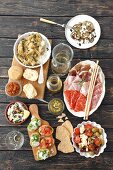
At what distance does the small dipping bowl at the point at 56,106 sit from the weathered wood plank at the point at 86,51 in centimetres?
26

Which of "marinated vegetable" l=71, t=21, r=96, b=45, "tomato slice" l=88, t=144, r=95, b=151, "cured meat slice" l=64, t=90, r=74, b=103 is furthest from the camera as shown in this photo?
"marinated vegetable" l=71, t=21, r=96, b=45

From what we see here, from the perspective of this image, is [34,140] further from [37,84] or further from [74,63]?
[74,63]

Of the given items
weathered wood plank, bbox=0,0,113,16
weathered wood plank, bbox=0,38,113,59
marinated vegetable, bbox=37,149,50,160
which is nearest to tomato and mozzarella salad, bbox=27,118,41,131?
marinated vegetable, bbox=37,149,50,160

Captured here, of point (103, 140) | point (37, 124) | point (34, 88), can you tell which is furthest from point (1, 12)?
point (103, 140)

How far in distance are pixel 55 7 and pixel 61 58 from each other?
30 cm

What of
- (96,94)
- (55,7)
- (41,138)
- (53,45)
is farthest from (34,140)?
(55,7)

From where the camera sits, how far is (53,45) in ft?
7.29

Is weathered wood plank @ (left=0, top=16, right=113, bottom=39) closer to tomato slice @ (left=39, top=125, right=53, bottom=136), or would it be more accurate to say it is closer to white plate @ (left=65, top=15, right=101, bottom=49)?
white plate @ (left=65, top=15, right=101, bottom=49)

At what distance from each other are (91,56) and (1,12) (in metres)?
0.53

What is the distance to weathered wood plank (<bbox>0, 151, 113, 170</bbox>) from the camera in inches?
80.7

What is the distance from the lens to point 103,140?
204cm

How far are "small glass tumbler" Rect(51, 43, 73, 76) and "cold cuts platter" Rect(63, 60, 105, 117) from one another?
1.6 inches

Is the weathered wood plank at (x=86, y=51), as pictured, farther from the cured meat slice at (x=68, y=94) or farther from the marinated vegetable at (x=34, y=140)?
the marinated vegetable at (x=34, y=140)

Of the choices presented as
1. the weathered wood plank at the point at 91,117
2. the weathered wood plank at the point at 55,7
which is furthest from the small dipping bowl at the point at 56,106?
the weathered wood plank at the point at 55,7
